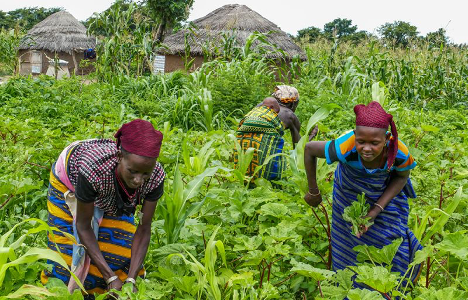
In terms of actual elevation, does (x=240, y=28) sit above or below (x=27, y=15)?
below

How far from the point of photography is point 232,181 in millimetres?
3244

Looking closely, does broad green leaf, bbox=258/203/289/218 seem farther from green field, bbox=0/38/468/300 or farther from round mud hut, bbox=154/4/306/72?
round mud hut, bbox=154/4/306/72

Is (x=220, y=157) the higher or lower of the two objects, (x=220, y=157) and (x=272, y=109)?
the lower

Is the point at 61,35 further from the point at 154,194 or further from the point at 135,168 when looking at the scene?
the point at 135,168

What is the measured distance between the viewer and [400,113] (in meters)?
6.36

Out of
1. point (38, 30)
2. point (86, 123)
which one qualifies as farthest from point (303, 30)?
point (86, 123)

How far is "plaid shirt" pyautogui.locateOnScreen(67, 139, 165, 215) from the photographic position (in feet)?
6.12

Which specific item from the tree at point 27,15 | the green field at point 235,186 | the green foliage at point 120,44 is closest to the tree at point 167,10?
the green foliage at point 120,44

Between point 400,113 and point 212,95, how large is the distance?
2.74 m

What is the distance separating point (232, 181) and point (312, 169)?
3.13ft

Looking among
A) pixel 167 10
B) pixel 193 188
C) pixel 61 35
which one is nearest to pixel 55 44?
pixel 61 35

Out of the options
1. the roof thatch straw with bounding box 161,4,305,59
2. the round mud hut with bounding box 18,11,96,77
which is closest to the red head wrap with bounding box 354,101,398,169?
the roof thatch straw with bounding box 161,4,305,59

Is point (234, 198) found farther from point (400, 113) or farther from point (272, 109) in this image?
point (400, 113)

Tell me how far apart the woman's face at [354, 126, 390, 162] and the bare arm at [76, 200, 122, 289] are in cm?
123
